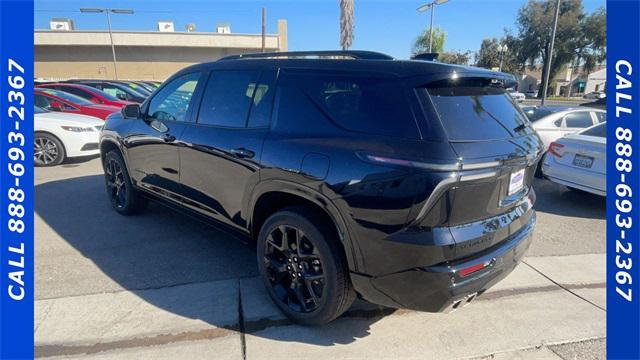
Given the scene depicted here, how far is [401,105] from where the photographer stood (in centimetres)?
209

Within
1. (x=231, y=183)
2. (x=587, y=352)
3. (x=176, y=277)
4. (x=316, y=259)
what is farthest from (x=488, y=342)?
(x=176, y=277)

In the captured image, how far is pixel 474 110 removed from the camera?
227cm

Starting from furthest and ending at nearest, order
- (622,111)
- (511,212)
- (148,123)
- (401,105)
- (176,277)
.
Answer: (148,123)
(622,111)
(176,277)
(511,212)
(401,105)

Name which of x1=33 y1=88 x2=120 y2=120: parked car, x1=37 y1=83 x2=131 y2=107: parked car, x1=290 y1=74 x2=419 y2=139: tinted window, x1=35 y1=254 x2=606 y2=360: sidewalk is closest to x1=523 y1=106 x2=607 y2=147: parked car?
x1=35 y1=254 x2=606 y2=360: sidewalk

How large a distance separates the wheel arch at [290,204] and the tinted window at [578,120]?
7184mm

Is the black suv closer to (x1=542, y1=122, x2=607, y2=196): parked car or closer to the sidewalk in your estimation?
the sidewalk

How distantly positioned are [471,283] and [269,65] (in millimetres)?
2091

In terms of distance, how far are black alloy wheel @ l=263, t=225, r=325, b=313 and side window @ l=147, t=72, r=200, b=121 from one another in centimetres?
159

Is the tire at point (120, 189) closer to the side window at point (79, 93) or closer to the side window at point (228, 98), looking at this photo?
the side window at point (228, 98)

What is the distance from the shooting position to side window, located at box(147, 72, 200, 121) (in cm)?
354

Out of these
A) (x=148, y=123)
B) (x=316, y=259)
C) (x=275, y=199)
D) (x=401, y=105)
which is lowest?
(x=316, y=259)

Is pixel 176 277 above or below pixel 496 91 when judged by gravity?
below

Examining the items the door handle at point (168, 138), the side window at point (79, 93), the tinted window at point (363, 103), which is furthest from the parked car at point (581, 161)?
the side window at point (79, 93)

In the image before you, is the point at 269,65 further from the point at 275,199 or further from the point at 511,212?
the point at 511,212
